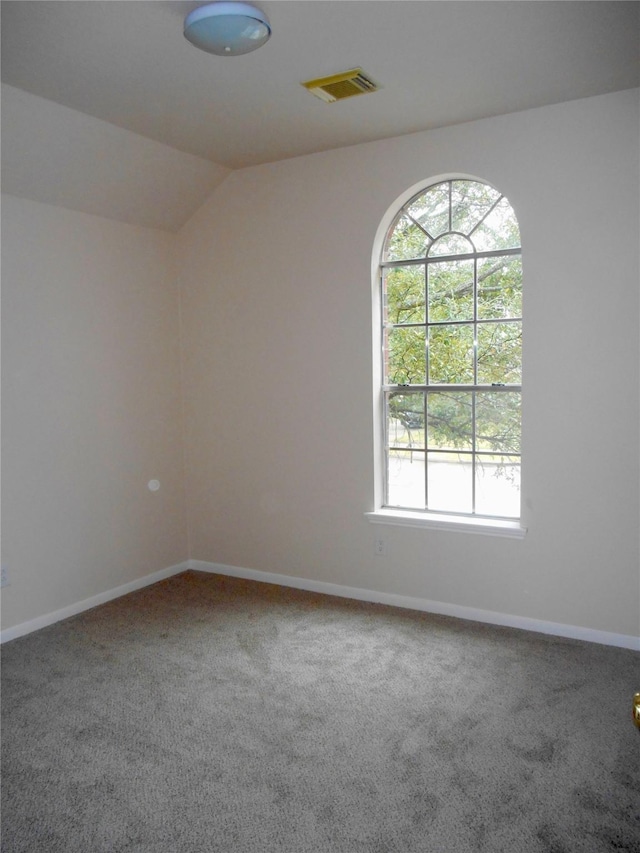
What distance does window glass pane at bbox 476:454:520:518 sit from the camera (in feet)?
12.3

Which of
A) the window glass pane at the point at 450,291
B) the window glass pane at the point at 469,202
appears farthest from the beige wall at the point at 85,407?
the window glass pane at the point at 469,202

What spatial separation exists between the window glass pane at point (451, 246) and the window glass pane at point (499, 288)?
0.12m

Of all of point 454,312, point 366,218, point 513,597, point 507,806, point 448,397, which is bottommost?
point 507,806

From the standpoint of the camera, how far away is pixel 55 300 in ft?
12.8

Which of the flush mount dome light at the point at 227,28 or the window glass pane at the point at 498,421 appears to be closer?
the flush mount dome light at the point at 227,28

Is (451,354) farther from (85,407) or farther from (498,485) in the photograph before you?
(85,407)

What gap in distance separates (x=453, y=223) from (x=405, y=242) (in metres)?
0.31

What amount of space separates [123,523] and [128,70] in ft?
8.77

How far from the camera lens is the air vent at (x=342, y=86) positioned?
2895 millimetres

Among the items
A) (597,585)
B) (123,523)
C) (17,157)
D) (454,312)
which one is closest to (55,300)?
(17,157)

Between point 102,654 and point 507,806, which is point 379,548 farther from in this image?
point 507,806

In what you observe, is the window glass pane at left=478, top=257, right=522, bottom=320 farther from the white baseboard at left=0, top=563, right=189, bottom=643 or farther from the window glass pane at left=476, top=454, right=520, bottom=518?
the white baseboard at left=0, top=563, right=189, bottom=643

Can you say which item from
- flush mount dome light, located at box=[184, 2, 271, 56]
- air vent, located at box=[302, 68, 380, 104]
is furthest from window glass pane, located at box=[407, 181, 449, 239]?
flush mount dome light, located at box=[184, 2, 271, 56]

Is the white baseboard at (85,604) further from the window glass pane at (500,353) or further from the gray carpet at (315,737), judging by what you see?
the window glass pane at (500,353)
